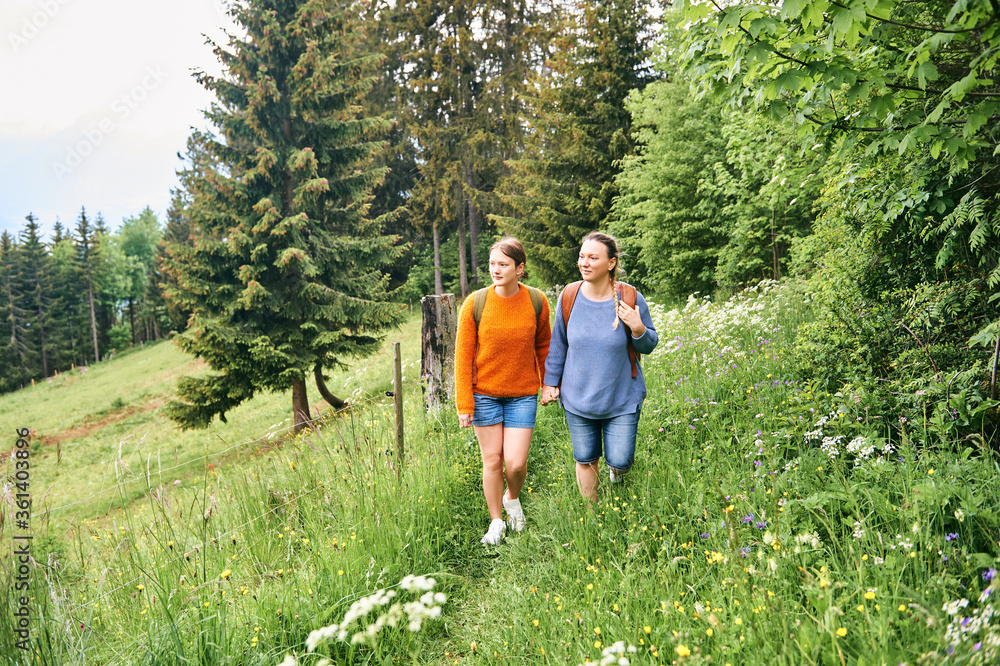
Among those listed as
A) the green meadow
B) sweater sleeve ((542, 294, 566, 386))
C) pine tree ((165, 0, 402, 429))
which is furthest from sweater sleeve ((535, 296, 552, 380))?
pine tree ((165, 0, 402, 429))

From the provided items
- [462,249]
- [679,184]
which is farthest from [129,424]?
[679,184]

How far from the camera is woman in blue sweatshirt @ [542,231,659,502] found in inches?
132

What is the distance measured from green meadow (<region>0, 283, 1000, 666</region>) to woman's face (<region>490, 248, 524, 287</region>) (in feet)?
5.13

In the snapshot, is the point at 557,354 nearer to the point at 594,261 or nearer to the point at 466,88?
the point at 594,261

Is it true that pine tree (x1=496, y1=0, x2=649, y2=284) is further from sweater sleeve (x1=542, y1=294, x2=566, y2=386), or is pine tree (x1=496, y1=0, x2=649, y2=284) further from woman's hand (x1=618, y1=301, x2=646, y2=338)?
woman's hand (x1=618, y1=301, x2=646, y2=338)

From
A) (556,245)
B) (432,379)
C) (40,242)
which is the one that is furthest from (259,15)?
(40,242)

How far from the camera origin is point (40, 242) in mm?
52812

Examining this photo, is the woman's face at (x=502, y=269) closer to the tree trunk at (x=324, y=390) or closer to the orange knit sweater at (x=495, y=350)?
the orange knit sweater at (x=495, y=350)

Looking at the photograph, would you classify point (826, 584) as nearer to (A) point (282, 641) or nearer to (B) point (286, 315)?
(A) point (282, 641)

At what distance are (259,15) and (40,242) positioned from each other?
2271 inches

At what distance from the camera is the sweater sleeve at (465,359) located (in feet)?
12.0

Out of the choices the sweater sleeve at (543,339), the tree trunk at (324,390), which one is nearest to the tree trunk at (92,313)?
the tree trunk at (324,390)

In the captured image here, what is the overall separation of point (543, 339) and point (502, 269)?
668 millimetres

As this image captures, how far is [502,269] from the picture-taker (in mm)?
3535
